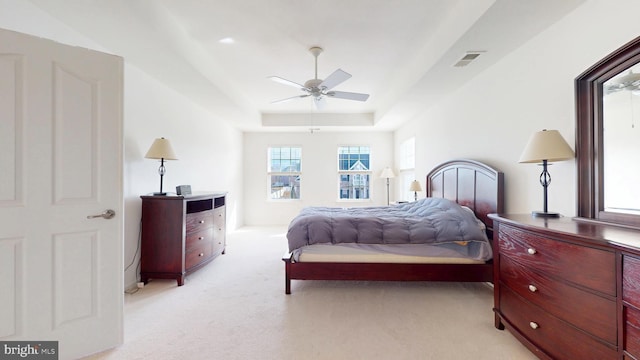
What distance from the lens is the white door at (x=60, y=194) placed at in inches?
57.4

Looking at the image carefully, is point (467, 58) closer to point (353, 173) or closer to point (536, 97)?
point (536, 97)

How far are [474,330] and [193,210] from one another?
314cm

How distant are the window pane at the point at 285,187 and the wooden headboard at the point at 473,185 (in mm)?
3489

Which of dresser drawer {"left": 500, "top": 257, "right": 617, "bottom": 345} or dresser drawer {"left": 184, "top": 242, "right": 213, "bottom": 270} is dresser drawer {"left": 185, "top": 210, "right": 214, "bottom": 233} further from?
dresser drawer {"left": 500, "top": 257, "right": 617, "bottom": 345}

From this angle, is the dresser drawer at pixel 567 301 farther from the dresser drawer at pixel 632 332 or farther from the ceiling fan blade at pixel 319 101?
the ceiling fan blade at pixel 319 101

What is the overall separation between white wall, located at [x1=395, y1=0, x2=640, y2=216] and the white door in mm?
3265

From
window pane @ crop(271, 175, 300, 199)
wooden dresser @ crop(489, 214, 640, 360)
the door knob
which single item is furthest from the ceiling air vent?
window pane @ crop(271, 175, 300, 199)

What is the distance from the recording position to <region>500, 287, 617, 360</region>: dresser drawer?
123cm

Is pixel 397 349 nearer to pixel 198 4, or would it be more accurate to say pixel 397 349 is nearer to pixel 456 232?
pixel 456 232

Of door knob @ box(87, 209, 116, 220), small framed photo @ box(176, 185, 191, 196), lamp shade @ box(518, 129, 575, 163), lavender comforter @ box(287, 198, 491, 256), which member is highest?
lamp shade @ box(518, 129, 575, 163)

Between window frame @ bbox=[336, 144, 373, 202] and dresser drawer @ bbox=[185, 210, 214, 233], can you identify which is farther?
window frame @ bbox=[336, 144, 373, 202]

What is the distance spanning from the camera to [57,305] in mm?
1568

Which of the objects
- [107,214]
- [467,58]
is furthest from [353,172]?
[107,214]

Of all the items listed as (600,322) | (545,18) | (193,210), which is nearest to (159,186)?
(193,210)
